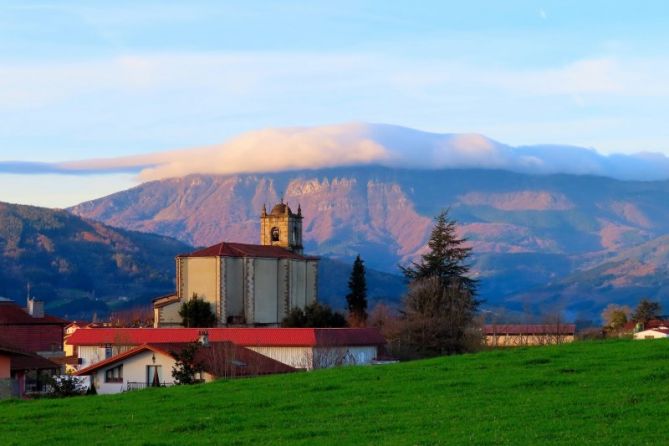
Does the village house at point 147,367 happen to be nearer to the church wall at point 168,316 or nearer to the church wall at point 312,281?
the church wall at point 168,316

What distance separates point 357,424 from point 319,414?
2.16 metres

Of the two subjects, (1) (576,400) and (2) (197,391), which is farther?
(2) (197,391)

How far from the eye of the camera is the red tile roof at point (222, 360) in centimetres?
5538

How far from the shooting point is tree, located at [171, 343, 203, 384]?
50625mm

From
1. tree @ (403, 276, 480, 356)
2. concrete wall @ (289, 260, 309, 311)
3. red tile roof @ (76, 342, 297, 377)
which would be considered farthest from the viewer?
concrete wall @ (289, 260, 309, 311)

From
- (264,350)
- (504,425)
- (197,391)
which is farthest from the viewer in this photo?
(264,350)

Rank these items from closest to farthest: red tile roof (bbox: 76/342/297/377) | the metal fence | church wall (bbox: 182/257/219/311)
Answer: the metal fence < red tile roof (bbox: 76/342/297/377) < church wall (bbox: 182/257/219/311)

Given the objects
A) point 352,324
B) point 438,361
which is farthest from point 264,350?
point 438,361

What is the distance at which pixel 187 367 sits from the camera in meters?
51.1

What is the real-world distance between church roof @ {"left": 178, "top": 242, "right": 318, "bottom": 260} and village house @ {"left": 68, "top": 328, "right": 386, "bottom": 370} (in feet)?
84.5

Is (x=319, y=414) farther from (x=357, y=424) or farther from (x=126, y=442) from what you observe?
(x=126, y=442)

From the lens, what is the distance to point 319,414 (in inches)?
1177

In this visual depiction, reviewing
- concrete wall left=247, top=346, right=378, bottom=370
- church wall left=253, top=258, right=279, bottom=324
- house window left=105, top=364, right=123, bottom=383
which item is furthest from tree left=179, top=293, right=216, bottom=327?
house window left=105, top=364, right=123, bottom=383

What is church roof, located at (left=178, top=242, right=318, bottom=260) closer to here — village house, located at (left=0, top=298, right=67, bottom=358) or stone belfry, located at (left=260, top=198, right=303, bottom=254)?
stone belfry, located at (left=260, top=198, right=303, bottom=254)
